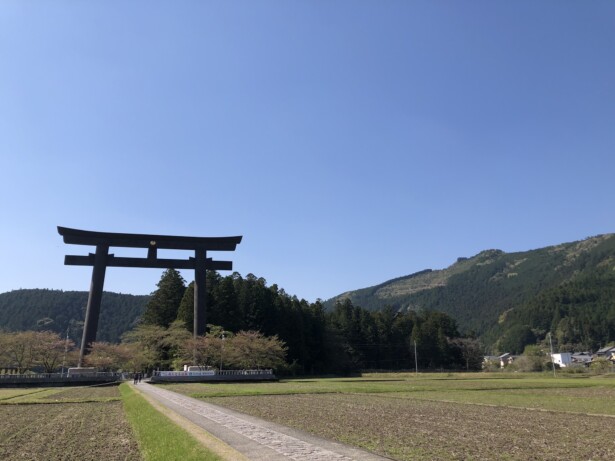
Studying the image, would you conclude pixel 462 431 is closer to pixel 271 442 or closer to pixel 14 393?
pixel 271 442

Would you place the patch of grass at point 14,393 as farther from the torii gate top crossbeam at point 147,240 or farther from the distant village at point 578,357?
the distant village at point 578,357

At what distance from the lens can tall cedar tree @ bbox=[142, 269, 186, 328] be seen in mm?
76938

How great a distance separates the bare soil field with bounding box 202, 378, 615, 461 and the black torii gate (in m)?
39.5

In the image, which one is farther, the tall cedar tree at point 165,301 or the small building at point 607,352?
the small building at point 607,352

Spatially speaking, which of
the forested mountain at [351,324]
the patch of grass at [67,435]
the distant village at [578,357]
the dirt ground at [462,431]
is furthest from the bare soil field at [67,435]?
the distant village at [578,357]

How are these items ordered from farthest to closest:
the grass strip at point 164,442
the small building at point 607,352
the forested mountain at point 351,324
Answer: the small building at point 607,352
the forested mountain at point 351,324
the grass strip at point 164,442

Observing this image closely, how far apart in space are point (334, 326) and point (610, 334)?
350 ft

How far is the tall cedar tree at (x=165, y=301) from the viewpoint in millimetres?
76938

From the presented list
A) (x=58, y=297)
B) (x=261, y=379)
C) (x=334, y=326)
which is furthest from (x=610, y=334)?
(x=58, y=297)

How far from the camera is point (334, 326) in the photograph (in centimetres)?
9669

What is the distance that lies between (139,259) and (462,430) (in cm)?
5011

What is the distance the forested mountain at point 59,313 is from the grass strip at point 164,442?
172 meters

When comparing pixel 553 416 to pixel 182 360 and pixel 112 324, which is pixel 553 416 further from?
pixel 112 324

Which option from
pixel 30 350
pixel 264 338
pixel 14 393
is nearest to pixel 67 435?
pixel 14 393
